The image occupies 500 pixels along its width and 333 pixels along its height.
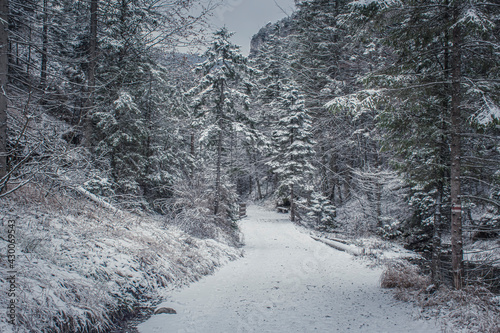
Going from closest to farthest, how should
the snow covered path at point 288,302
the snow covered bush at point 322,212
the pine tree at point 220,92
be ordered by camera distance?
the snow covered path at point 288,302 → the pine tree at point 220,92 → the snow covered bush at point 322,212

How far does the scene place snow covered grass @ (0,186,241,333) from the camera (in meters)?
3.14

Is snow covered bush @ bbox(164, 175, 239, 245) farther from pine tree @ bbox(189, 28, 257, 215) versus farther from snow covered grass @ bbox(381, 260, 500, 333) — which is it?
snow covered grass @ bbox(381, 260, 500, 333)

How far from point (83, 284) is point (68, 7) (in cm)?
895

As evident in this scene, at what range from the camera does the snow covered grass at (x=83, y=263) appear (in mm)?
3143

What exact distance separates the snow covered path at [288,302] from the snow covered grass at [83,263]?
585 mm

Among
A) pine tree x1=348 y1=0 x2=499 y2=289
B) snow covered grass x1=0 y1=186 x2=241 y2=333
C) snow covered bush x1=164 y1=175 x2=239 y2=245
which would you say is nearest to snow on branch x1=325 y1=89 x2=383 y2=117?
pine tree x1=348 y1=0 x2=499 y2=289

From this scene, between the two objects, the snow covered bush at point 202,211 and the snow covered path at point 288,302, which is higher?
the snow covered bush at point 202,211

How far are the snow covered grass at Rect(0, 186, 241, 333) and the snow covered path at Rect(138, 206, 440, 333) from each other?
23.0 inches

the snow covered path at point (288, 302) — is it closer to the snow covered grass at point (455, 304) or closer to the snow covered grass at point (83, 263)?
the snow covered grass at point (455, 304)

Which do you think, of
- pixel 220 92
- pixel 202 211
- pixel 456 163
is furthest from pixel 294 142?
pixel 456 163

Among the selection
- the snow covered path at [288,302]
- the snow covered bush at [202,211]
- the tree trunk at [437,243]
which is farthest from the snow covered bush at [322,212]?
the tree trunk at [437,243]

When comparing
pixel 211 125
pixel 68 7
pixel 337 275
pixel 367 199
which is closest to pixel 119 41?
pixel 68 7

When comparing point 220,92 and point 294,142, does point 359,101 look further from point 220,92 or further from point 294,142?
point 294,142

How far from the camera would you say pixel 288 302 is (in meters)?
5.43
